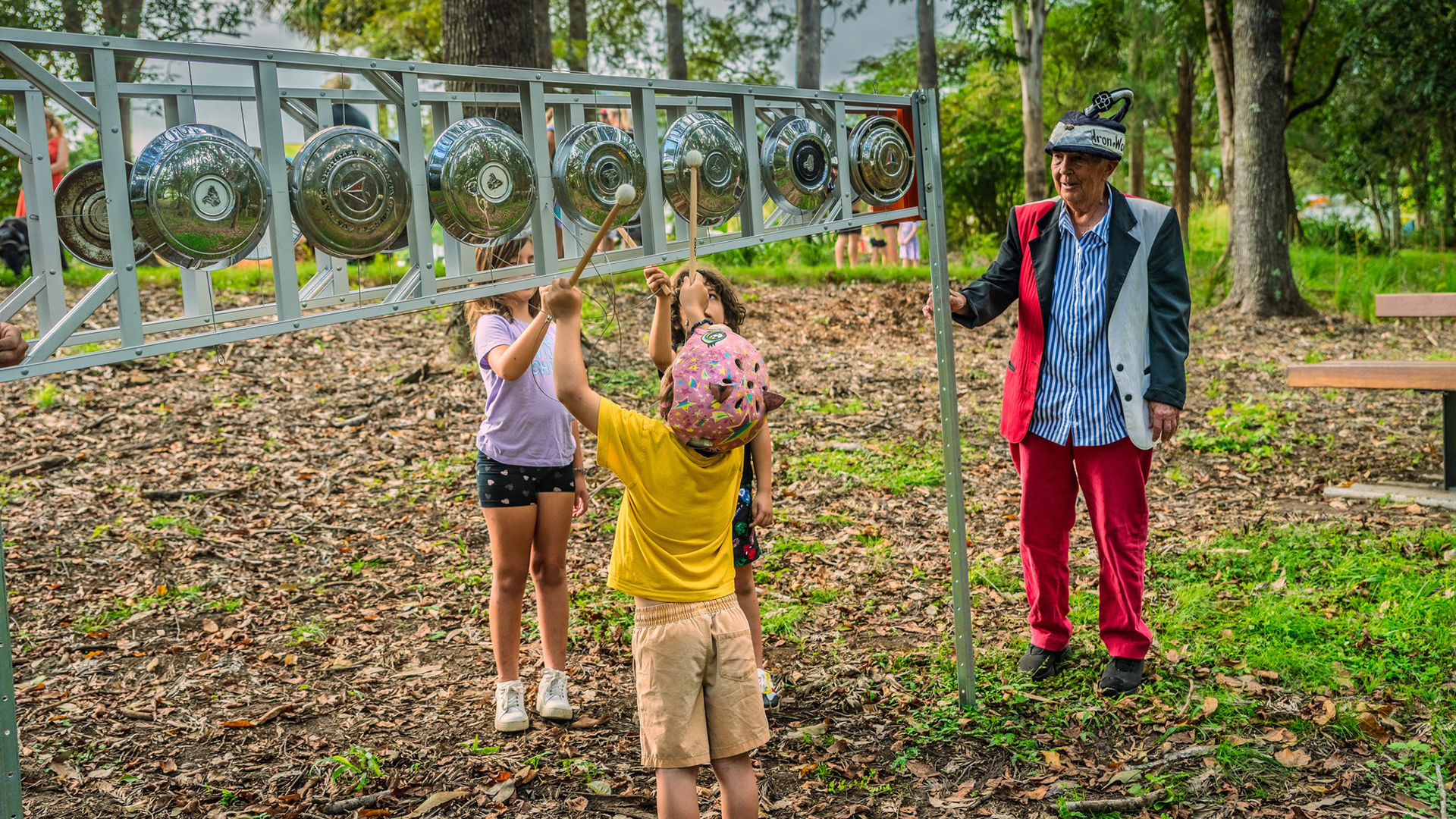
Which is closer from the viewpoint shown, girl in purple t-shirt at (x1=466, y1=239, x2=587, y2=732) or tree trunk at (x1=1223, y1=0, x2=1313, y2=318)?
girl in purple t-shirt at (x1=466, y1=239, x2=587, y2=732)

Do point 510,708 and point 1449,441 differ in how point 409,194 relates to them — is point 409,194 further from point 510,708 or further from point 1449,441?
point 1449,441

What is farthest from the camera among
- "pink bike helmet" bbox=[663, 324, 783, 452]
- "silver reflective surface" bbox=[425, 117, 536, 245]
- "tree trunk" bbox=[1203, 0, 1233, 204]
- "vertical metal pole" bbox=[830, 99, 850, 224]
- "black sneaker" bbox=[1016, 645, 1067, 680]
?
"tree trunk" bbox=[1203, 0, 1233, 204]

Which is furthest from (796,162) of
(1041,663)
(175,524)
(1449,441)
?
(1449,441)

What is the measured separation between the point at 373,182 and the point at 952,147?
19899mm

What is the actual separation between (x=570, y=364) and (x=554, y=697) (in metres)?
1.64

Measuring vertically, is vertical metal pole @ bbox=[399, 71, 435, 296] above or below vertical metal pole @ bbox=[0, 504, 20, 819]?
above

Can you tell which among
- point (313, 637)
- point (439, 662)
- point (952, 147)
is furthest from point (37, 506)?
point (952, 147)

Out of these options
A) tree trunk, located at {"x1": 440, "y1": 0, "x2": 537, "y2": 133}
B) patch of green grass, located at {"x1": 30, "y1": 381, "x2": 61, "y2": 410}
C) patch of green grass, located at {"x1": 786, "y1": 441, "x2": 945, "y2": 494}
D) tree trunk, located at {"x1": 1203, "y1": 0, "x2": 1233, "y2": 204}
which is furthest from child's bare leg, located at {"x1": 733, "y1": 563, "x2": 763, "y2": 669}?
tree trunk, located at {"x1": 1203, "y1": 0, "x2": 1233, "y2": 204}

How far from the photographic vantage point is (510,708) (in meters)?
3.57

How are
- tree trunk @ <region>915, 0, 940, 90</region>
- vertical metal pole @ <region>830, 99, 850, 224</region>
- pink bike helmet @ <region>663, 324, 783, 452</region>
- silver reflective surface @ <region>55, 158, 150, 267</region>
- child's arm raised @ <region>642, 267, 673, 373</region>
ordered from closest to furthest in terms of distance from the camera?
pink bike helmet @ <region>663, 324, 783, 452</region> → silver reflective surface @ <region>55, 158, 150, 267</region> → child's arm raised @ <region>642, 267, 673, 373</region> → vertical metal pole @ <region>830, 99, 850, 224</region> → tree trunk @ <region>915, 0, 940, 90</region>

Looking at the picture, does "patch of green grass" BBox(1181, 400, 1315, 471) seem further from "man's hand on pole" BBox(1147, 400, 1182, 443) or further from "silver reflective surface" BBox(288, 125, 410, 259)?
"silver reflective surface" BBox(288, 125, 410, 259)

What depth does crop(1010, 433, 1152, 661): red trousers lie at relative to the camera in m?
3.59

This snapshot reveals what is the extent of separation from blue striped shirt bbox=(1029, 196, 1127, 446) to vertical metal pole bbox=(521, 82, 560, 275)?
1.73 meters

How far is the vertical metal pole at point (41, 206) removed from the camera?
7.62 ft
